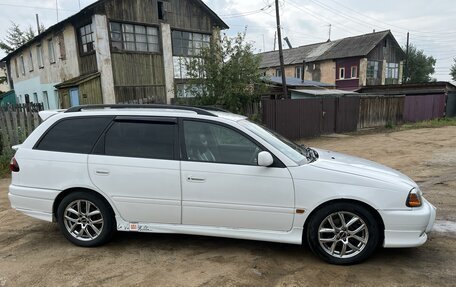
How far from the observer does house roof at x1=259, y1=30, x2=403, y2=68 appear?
34.7 m

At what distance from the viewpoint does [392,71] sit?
126ft

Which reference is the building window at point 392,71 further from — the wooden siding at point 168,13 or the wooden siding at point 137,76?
the wooden siding at point 137,76

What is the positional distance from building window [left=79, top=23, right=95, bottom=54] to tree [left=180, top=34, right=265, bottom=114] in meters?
7.41

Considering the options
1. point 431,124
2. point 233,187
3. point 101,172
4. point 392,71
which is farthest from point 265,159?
point 392,71

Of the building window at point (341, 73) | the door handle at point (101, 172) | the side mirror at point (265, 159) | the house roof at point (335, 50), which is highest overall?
the house roof at point (335, 50)

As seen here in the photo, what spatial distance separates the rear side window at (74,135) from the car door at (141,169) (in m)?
0.13

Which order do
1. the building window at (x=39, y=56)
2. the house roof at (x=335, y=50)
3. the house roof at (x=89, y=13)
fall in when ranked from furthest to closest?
the house roof at (x=335, y=50) < the building window at (x=39, y=56) < the house roof at (x=89, y=13)

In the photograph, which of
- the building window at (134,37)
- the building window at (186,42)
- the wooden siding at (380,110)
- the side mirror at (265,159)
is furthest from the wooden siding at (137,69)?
the side mirror at (265,159)

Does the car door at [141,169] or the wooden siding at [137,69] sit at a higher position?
the wooden siding at [137,69]

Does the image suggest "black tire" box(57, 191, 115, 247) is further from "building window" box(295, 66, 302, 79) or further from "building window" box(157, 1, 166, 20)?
"building window" box(295, 66, 302, 79)

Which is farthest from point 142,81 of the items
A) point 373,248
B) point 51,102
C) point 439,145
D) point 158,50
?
point 373,248

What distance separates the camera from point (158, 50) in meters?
18.4

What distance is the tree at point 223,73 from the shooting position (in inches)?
465

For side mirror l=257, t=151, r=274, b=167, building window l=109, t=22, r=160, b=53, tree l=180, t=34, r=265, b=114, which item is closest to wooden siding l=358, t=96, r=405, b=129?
tree l=180, t=34, r=265, b=114
